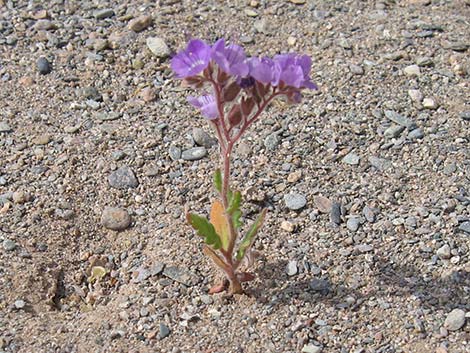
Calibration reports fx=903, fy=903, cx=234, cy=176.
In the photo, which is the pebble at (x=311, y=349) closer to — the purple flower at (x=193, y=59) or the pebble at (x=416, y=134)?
the purple flower at (x=193, y=59)

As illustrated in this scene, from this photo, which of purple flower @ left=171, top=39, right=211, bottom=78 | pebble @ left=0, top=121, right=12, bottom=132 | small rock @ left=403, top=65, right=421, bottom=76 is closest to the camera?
purple flower @ left=171, top=39, right=211, bottom=78

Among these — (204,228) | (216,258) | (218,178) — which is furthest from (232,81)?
(216,258)

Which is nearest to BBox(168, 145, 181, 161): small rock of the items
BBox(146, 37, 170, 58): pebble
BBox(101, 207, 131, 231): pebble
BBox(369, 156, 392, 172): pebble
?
BBox(101, 207, 131, 231): pebble

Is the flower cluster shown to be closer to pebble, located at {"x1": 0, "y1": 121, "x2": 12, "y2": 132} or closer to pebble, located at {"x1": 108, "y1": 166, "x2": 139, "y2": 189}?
pebble, located at {"x1": 108, "y1": 166, "x2": 139, "y2": 189}

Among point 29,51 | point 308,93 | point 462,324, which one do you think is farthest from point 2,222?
point 462,324

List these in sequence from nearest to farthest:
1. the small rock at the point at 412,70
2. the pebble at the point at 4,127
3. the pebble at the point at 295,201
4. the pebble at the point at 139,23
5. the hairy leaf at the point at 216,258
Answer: the hairy leaf at the point at 216,258, the pebble at the point at 295,201, the pebble at the point at 4,127, the small rock at the point at 412,70, the pebble at the point at 139,23

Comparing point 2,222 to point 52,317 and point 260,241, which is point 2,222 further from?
point 260,241

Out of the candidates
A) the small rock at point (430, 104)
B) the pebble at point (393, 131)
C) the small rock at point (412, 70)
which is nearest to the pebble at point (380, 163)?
the pebble at point (393, 131)

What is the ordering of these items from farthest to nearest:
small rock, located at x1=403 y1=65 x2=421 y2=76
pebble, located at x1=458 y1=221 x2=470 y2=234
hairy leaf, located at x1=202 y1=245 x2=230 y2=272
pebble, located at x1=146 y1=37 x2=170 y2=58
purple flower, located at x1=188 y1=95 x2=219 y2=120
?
pebble, located at x1=146 y1=37 x2=170 y2=58 → small rock, located at x1=403 y1=65 x2=421 y2=76 → pebble, located at x1=458 y1=221 x2=470 y2=234 → hairy leaf, located at x1=202 y1=245 x2=230 y2=272 → purple flower, located at x1=188 y1=95 x2=219 y2=120
